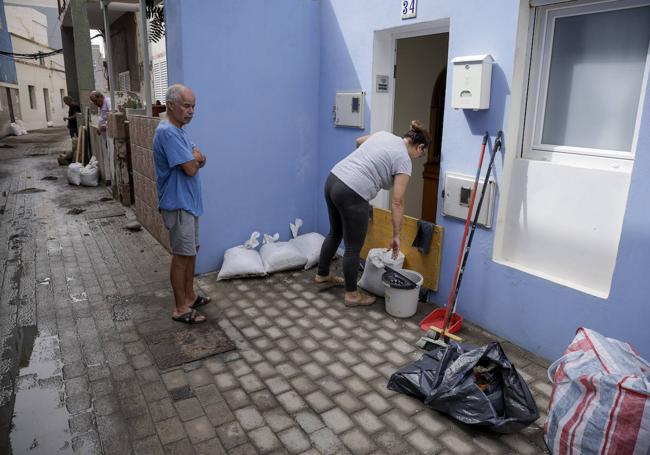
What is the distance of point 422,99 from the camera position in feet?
19.5

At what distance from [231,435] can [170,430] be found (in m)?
0.36

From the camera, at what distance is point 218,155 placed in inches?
197

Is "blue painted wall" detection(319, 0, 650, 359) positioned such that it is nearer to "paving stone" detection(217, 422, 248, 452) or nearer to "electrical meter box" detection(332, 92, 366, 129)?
"electrical meter box" detection(332, 92, 366, 129)

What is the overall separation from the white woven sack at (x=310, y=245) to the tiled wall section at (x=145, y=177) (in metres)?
1.63

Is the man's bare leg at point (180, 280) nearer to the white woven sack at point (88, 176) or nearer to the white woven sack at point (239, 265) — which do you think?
the white woven sack at point (239, 265)

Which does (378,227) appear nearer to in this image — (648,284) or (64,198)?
(648,284)

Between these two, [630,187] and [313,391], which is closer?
[630,187]

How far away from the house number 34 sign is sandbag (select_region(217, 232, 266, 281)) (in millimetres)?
2796

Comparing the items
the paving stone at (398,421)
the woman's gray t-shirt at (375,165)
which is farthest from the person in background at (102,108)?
the paving stone at (398,421)

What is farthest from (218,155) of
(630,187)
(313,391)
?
(630,187)

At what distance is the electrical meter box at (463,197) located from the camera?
379 centimetres

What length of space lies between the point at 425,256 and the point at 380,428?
6.49 feet

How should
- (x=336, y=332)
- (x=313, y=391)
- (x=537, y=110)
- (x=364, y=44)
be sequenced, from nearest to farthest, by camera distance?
(x=313, y=391) → (x=537, y=110) → (x=336, y=332) → (x=364, y=44)

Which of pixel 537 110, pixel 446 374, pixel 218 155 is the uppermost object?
pixel 537 110
